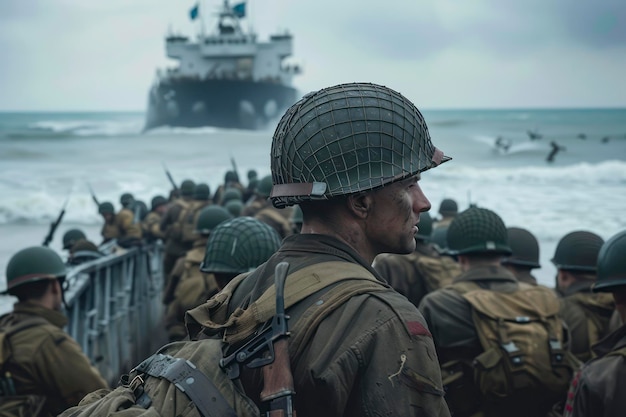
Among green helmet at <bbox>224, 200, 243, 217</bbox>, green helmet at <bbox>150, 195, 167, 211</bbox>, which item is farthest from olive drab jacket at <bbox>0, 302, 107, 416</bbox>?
green helmet at <bbox>150, 195, 167, 211</bbox>

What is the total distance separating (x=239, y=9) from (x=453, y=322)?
4879 cm

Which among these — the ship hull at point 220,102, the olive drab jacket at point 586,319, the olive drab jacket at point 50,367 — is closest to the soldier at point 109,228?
the olive drab jacket at point 50,367

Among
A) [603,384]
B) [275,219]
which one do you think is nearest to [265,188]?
[275,219]

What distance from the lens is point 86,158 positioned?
50.4m

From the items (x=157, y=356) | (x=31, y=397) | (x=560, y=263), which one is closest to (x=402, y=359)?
(x=157, y=356)

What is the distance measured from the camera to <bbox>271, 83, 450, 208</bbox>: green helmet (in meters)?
2.04

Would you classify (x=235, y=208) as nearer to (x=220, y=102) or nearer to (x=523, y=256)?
(x=523, y=256)

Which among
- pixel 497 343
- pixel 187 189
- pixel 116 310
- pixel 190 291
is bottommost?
pixel 116 310

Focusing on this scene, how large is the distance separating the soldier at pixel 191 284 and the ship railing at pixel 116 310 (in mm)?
640

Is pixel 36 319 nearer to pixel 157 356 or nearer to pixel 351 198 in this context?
pixel 157 356

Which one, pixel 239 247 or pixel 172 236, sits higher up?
pixel 239 247

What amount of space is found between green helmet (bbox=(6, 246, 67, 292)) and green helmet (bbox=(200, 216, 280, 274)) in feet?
2.58

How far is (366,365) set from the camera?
5.95ft

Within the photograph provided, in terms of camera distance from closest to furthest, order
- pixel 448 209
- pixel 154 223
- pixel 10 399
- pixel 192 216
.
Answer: pixel 10 399 < pixel 448 209 < pixel 192 216 < pixel 154 223
